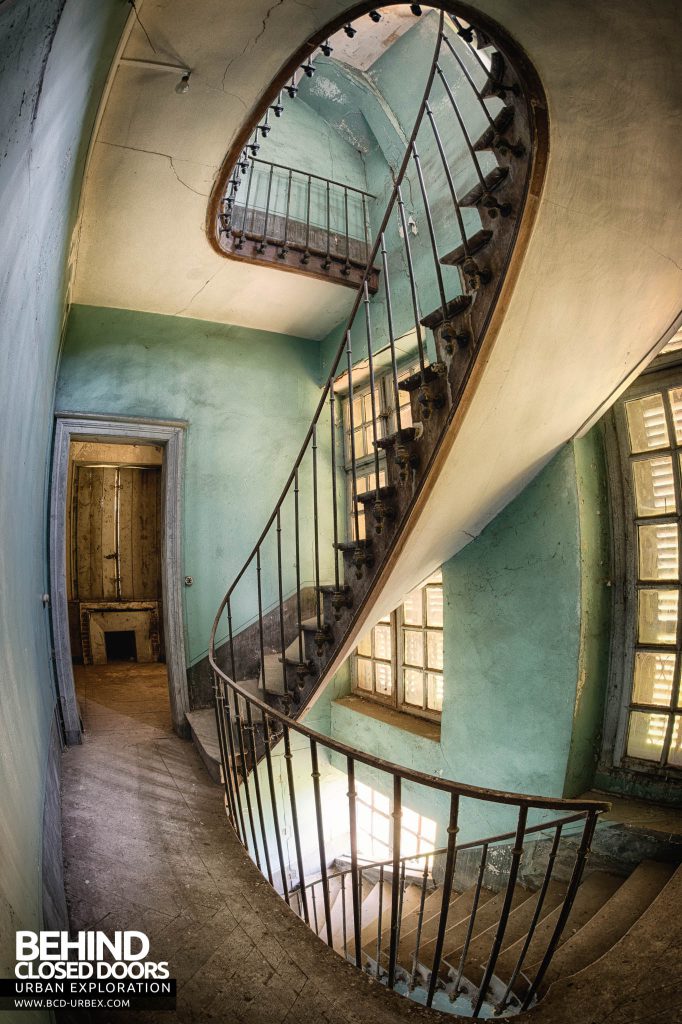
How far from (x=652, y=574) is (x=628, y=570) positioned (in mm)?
131

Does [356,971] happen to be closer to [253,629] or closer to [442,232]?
[253,629]

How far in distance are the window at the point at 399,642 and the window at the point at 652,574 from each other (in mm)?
1448

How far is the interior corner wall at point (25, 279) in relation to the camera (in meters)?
0.90

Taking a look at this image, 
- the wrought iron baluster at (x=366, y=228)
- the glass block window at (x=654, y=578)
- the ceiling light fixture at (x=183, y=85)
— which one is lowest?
the glass block window at (x=654, y=578)

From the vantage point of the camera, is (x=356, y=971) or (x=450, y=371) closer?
(x=356, y=971)

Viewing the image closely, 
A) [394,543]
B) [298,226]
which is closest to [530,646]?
[394,543]

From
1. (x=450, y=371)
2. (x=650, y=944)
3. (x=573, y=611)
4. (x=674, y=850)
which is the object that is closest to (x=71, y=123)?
(x=450, y=371)

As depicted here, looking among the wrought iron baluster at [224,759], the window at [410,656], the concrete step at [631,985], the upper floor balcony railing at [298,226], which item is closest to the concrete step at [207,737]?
the wrought iron baluster at [224,759]

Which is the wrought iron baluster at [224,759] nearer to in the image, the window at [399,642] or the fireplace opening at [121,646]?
the window at [399,642]

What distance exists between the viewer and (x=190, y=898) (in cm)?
210

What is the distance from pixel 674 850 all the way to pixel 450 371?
2732 mm

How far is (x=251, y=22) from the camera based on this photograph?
2338 millimetres

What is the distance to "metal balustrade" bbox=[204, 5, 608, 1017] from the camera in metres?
1.74

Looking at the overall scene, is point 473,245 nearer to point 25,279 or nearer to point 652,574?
point 25,279
